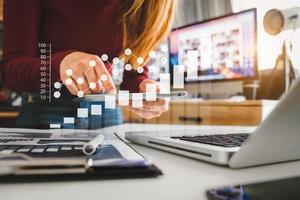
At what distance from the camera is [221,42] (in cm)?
85

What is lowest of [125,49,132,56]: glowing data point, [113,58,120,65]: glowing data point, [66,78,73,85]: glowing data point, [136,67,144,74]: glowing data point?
[66,78,73,85]: glowing data point

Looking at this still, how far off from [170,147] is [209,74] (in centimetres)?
39

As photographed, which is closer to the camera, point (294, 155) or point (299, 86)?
point (299, 86)

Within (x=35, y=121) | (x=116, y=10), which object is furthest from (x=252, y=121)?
(x=35, y=121)

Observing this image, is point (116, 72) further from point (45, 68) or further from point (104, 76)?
point (45, 68)

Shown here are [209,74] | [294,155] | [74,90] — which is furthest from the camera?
[209,74]

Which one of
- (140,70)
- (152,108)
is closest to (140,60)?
(140,70)

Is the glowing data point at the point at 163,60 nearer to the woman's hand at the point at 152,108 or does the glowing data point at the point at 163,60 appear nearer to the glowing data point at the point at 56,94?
the woman's hand at the point at 152,108

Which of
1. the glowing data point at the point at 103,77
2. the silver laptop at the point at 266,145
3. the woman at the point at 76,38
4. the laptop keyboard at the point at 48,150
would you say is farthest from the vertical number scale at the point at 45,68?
the silver laptop at the point at 266,145

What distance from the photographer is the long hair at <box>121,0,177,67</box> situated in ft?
2.42

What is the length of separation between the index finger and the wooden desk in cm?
10

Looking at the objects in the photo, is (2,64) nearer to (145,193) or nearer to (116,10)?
(116,10)

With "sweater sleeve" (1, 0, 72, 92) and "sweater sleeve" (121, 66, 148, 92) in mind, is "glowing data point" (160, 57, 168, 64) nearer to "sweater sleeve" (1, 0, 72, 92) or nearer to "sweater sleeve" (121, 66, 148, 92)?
"sweater sleeve" (121, 66, 148, 92)

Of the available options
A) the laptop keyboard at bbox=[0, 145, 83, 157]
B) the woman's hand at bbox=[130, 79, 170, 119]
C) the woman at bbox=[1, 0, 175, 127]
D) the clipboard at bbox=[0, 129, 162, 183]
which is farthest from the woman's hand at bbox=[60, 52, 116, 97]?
the clipboard at bbox=[0, 129, 162, 183]
